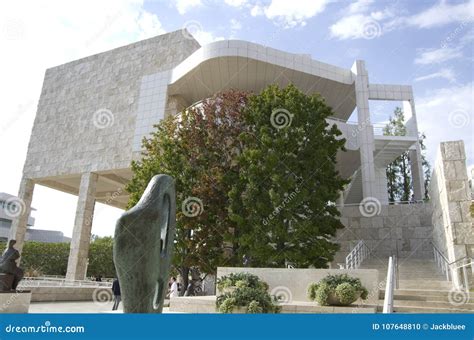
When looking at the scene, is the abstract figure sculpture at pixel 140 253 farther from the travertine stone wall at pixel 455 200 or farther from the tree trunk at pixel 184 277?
the tree trunk at pixel 184 277

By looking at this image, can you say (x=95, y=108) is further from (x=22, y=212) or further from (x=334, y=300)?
(x=334, y=300)

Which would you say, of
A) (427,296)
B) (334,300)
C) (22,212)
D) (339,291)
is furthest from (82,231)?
(427,296)

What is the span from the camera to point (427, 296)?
1025cm

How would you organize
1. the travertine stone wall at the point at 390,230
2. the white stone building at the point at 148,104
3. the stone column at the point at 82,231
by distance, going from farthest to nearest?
the stone column at the point at 82,231 < the white stone building at the point at 148,104 < the travertine stone wall at the point at 390,230

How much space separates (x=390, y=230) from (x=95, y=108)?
78.1ft

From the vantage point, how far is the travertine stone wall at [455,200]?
11.6 metres

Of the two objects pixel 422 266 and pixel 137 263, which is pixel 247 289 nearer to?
pixel 137 263

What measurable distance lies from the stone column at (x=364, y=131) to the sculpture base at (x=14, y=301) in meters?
18.5

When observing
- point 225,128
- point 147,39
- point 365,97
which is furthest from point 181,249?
point 147,39

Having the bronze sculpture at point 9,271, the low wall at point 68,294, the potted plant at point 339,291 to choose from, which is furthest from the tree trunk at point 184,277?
the potted plant at point 339,291

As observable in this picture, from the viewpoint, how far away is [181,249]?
54.9ft

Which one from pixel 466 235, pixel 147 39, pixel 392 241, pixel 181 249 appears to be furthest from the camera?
pixel 147 39

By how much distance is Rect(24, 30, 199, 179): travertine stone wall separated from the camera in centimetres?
2832

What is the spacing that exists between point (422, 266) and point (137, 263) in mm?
13339
